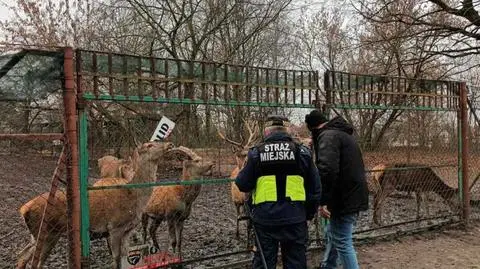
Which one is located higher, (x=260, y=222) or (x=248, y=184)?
(x=248, y=184)

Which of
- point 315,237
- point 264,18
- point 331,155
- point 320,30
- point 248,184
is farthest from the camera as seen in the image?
point 320,30

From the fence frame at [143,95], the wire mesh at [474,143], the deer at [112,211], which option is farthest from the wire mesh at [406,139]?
the deer at [112,211]

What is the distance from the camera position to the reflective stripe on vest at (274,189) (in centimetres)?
496

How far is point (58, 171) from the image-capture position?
5227mm

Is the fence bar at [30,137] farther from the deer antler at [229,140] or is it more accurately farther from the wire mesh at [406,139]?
the wire mesh at [406,139]

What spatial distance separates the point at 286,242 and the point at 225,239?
438cm

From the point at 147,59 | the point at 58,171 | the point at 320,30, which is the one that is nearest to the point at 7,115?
the point at 58,171

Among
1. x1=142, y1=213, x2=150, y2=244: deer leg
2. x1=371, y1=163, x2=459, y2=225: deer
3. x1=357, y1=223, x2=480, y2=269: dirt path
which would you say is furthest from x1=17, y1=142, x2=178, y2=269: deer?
x1=371, y1=163, x2=459, y2=225: deer

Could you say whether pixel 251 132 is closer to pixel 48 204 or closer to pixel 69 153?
pixel 69 153

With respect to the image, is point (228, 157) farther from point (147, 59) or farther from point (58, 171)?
point (58, 171)

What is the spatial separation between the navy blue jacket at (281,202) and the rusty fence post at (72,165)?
64.8 inches

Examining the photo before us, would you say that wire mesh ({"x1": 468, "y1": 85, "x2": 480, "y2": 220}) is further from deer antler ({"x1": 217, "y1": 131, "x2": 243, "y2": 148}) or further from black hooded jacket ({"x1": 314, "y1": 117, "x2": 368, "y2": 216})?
black hooded jacket ({"x1": 314, "y1": 117, "x2": 368, "y2": 216})

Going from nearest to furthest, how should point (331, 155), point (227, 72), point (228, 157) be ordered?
point (331, 155)
point (227, 72)
point (228, 157)

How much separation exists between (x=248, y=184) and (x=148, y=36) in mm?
16979
